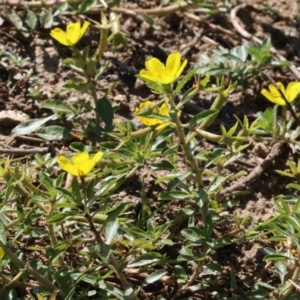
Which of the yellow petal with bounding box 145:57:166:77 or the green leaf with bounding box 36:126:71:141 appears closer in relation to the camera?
the yellow petal with bounding box 145:57:166:77

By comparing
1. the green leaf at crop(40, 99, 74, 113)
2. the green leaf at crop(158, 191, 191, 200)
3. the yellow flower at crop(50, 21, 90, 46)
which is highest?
the yellow flower at crop(50, 21, 90, 46)

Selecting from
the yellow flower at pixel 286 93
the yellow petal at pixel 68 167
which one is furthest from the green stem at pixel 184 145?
the yellow flower at pixel 286 93

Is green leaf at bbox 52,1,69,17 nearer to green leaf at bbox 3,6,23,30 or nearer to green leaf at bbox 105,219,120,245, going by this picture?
green leaf at bbox 3,6,23,30

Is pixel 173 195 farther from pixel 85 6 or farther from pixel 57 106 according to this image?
pixel 85 6

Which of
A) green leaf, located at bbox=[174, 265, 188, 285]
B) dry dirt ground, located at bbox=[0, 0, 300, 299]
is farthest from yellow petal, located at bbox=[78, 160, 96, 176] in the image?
dry dirt ground, located at bbox=[0, 0, 300, 299]

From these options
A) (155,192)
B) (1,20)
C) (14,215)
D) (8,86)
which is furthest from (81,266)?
(1,20)

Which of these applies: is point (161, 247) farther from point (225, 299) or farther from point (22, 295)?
point (22, 295)

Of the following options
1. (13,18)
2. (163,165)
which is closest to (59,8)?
(13,18)

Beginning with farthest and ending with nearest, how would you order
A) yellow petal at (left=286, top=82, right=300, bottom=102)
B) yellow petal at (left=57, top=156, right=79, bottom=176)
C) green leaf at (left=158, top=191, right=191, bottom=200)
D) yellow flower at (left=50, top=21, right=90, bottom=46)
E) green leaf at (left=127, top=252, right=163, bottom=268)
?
yellow petal at (left=286, top=82, right=300, bottom=102) → yellow flower at (left=50, top=21, right=90, bottom=46) → green leaf at (left=158, top=191, right=191, bottom=200) → green leaf at (left=127, top=252, right=163, bottom=268) → yellow petal at (left=57, top=156, right=79, bottom=176)
